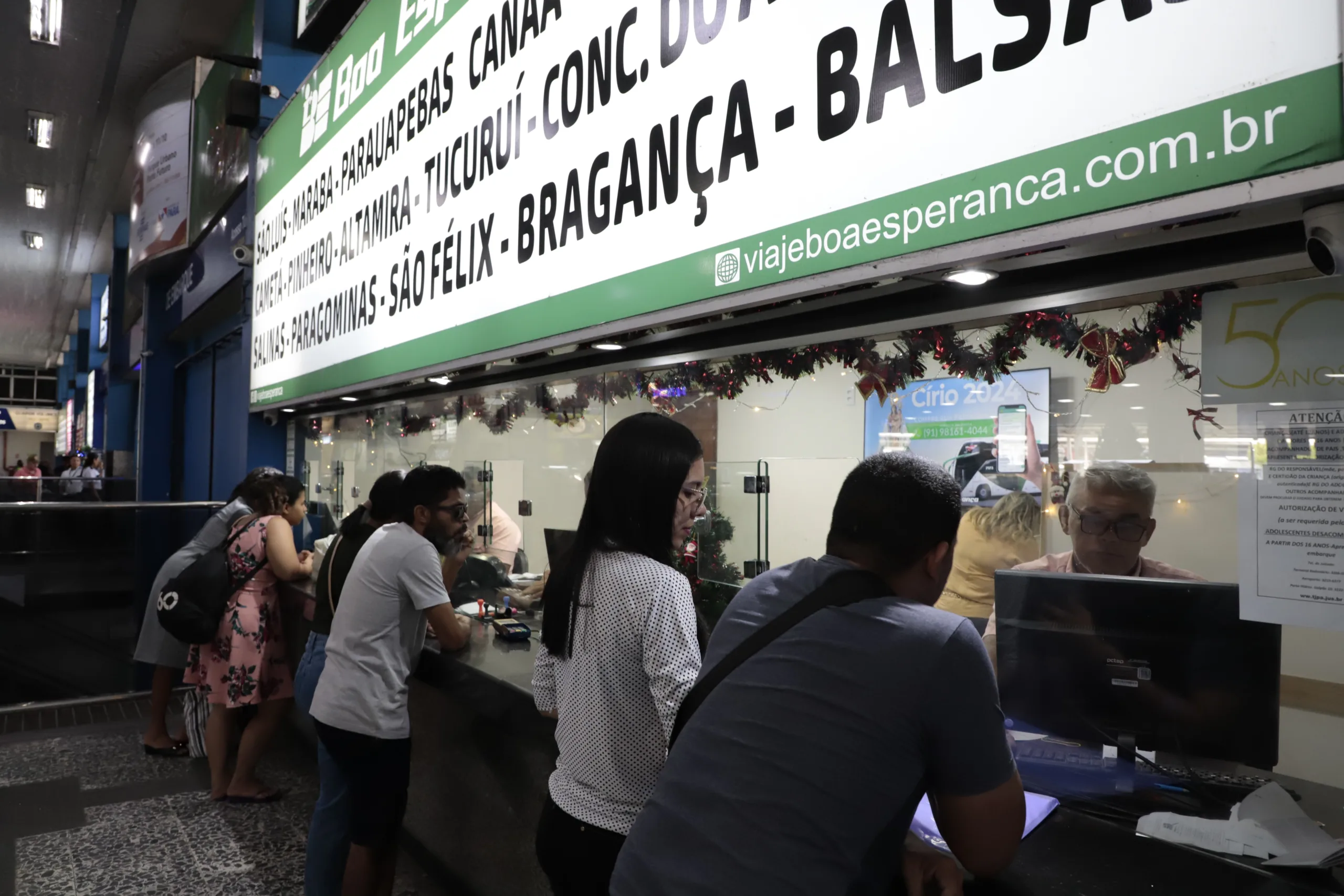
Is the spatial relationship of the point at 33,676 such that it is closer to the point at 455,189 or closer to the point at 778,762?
the point at 455,189

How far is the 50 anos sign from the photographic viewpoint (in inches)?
49.2

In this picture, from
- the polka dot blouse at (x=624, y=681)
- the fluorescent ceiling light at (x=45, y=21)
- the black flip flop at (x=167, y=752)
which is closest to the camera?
the polka dot blouse at (x=624, y=681)

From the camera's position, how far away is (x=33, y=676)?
219 inches

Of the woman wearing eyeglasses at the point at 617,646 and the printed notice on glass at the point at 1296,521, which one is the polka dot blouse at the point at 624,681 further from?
the printed notice on glass at the point at 1296,521

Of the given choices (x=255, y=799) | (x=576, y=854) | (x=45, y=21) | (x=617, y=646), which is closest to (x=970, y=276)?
(x=617, y=646)

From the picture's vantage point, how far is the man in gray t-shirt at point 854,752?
40.9 inches

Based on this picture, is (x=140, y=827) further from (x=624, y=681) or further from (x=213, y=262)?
(x=213, y=262)

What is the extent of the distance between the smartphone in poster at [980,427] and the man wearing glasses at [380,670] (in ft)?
4.80

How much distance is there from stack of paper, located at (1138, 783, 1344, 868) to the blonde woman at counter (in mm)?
1225

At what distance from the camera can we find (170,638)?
4789 millimetres

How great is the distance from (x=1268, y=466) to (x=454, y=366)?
2416mm

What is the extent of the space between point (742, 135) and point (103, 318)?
15695 millimetres

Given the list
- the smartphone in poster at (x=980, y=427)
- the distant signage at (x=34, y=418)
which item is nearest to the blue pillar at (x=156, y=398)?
the smartphone in poster at (x=980, y=427)

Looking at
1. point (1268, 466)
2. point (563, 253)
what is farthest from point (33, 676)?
point (1268, 466)
